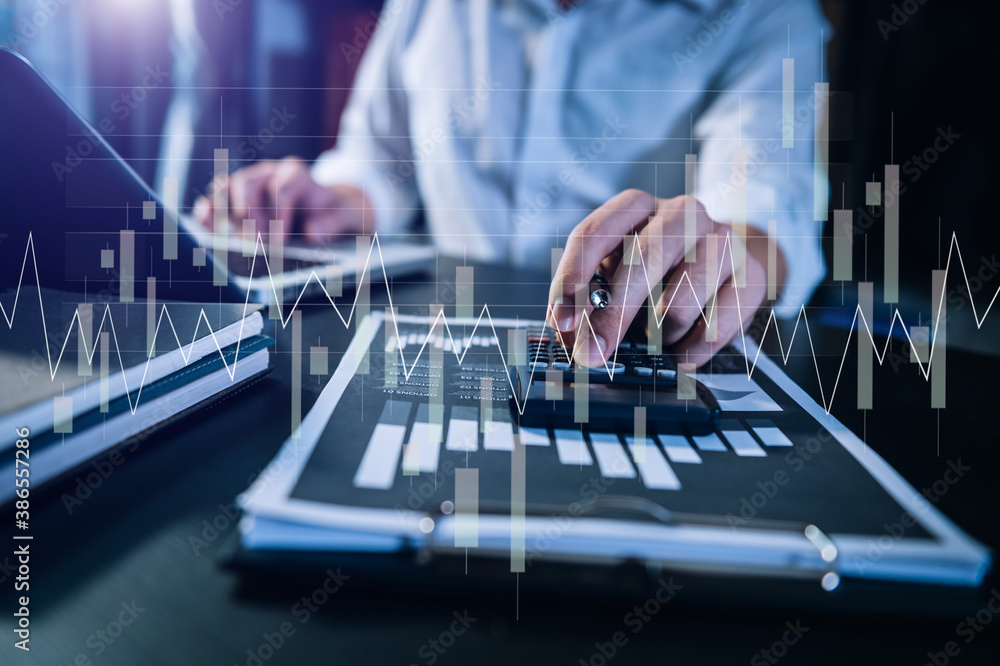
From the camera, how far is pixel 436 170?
117cm

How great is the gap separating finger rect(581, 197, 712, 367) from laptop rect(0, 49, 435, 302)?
288mm

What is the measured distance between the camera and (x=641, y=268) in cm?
40

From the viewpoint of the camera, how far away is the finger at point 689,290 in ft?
1.41

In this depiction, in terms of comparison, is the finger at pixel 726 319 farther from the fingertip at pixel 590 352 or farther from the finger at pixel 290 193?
the finger at pixel 290 193

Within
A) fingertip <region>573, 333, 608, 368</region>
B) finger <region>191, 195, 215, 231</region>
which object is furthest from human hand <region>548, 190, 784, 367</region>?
finger <region>191, 195, 215, 231</region>

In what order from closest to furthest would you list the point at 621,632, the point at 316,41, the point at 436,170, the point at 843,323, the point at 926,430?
the point at 621,632, the point at 926,430, the point at 843,323, the point at 436,170, the point at 316,41

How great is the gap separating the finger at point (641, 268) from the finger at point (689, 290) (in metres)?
0.01

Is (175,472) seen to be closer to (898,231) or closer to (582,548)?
(582,548)

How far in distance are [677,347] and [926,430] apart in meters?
0.16

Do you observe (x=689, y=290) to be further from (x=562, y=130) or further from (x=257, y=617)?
(x=562, y=130)

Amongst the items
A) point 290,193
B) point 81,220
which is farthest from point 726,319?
point 290,193

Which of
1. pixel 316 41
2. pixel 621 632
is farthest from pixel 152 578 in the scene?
pixel 316 41

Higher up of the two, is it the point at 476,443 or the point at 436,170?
the point at 436,170
